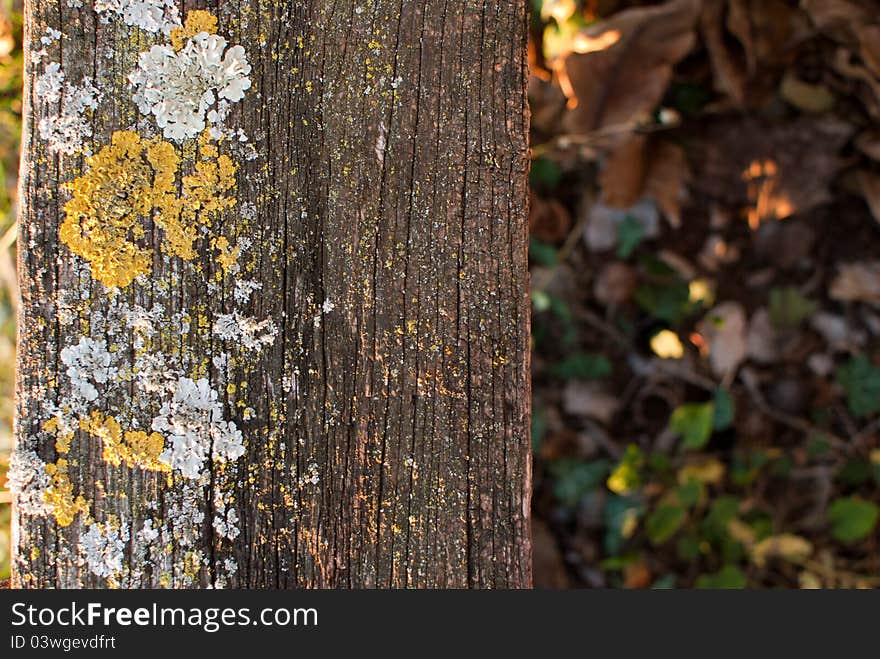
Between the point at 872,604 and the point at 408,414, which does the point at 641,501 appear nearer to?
the point at 872,604

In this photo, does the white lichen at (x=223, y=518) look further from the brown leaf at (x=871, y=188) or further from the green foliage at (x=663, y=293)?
the brown leaf at (x=871, y=188)

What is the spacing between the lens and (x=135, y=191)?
88cm

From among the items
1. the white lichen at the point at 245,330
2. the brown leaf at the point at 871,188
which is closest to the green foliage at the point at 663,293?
the brown leaf at the point at 871,188

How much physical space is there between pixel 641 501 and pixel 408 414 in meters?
1.42

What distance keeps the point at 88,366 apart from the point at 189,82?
0.37 m

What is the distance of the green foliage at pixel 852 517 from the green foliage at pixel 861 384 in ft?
0.84

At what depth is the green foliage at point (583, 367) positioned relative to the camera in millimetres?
2186

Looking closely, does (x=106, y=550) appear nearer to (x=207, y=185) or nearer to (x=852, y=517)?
(x=207, y=185)

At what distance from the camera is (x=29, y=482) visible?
0.88 m

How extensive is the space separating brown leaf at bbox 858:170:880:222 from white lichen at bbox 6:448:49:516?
1.96m

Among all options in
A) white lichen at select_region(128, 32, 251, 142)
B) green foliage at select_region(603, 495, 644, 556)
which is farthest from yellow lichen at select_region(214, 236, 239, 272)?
green foliage at select_region(603, 495, 644, 556)

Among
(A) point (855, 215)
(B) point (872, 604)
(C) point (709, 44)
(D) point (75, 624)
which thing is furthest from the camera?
(A) point (855, 215)

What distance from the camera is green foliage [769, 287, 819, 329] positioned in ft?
6.87

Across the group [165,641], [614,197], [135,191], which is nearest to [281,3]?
[135,191]
